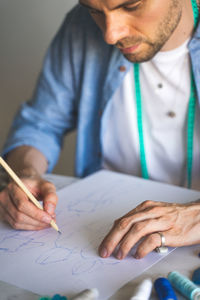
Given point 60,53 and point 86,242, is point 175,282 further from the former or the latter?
point 60,53

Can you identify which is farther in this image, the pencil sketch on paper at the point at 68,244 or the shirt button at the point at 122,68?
the shirt button at the point at 122,68

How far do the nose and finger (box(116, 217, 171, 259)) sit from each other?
46cm

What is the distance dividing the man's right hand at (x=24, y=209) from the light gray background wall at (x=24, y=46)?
1.29 metres

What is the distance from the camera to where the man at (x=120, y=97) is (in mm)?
1044

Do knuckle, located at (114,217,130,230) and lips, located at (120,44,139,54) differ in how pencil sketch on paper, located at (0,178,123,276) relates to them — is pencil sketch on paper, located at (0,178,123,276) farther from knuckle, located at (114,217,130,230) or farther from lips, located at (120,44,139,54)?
lips, located at (120,44,139,54)

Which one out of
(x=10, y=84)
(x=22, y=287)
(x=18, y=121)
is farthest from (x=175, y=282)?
(x=10, y=84)

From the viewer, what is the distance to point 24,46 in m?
2.15

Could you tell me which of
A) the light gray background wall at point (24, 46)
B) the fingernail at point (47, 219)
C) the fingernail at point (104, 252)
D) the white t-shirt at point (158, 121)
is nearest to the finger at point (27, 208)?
the fingernail at point (47, 219)

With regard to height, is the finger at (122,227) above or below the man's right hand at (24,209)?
below

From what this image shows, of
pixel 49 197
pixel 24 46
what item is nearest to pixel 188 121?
pixel 49 197

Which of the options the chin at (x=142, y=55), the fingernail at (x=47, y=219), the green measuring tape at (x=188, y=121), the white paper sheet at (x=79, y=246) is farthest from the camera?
the green measuring tape at (x=188, y=121)

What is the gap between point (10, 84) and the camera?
2.26 meters

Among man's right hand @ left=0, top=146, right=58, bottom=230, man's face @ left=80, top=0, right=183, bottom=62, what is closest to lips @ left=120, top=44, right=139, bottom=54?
man's face @ left=80, top=0, right=183, bottom=62

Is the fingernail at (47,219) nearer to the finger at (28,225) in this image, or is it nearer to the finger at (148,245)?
the finger at (28,225)
